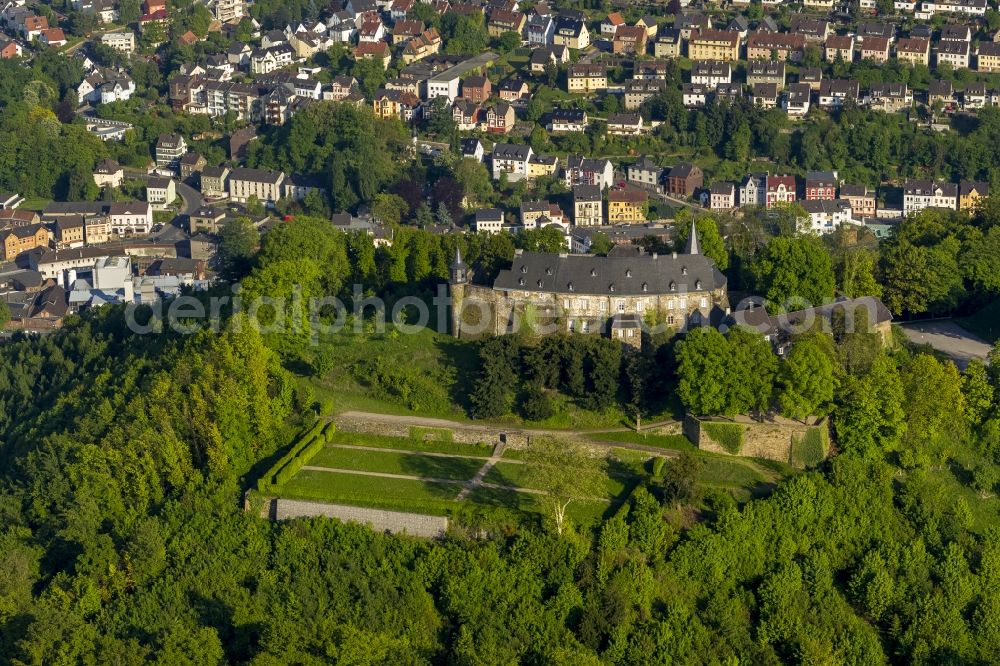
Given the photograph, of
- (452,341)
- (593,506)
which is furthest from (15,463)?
(593,506)

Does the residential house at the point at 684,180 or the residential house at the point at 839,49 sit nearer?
the residential house at the point at 684,180

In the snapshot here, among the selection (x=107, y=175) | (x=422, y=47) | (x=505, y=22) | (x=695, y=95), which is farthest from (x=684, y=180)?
(x=107, y=175)

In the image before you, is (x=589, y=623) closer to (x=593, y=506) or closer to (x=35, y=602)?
(x=593, y=506)

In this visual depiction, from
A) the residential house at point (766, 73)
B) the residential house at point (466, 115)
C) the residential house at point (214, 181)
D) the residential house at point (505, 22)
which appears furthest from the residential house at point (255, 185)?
the residential house at point (766, 73)

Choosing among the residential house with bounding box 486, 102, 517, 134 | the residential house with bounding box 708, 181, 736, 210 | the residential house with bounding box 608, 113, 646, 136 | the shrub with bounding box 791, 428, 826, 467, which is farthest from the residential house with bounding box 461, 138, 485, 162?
the shrub with bounding box 791, 428, 826, 467

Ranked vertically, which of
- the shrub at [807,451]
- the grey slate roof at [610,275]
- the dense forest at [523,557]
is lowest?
the dense forest at [523,557]

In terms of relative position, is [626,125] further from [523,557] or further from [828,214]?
[523,557]

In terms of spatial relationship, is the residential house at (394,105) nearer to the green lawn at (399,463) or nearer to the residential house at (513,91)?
the residential house at (513,91)
